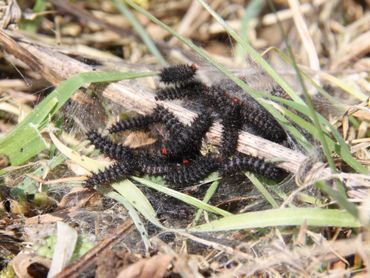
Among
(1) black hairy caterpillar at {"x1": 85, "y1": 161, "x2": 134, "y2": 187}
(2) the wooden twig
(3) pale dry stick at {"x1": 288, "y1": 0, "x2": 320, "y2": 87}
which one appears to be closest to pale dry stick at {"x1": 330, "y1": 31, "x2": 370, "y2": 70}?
(3) pale dry stick at {"x1": 288, "y1": 0, "x2": 320, "y2": 87}

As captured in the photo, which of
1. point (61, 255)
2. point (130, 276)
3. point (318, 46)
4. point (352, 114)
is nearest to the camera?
point (130, 276)

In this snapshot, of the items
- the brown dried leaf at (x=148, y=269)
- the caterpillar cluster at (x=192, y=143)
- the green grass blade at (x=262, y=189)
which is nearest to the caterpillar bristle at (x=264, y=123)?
the caterpillar cluster at (x=192, y=143)

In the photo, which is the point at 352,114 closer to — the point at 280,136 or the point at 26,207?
the point at 280,136

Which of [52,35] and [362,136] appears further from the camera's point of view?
[52,35]

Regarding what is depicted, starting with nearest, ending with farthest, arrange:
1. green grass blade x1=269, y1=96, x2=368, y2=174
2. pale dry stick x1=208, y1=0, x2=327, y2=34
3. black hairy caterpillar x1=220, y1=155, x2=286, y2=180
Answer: green grass blade x1=269, y1=96, x2=368, y2=174, black hairy caterpillar x1=220, y1=155, x2=286, y2=180, pale dry stick x1=208, y1=0, x2=327, y2=34

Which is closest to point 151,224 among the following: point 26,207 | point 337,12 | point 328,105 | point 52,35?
point 26,207

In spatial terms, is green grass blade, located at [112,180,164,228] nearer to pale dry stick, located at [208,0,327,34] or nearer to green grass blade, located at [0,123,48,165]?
green grass blade, located at [0,123,48,165]

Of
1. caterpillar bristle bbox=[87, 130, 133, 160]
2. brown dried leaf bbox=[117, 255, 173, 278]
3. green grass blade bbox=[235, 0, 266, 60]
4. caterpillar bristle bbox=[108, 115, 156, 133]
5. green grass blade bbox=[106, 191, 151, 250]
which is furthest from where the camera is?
green grass blade bbox=[235, 0, 266, 60]
